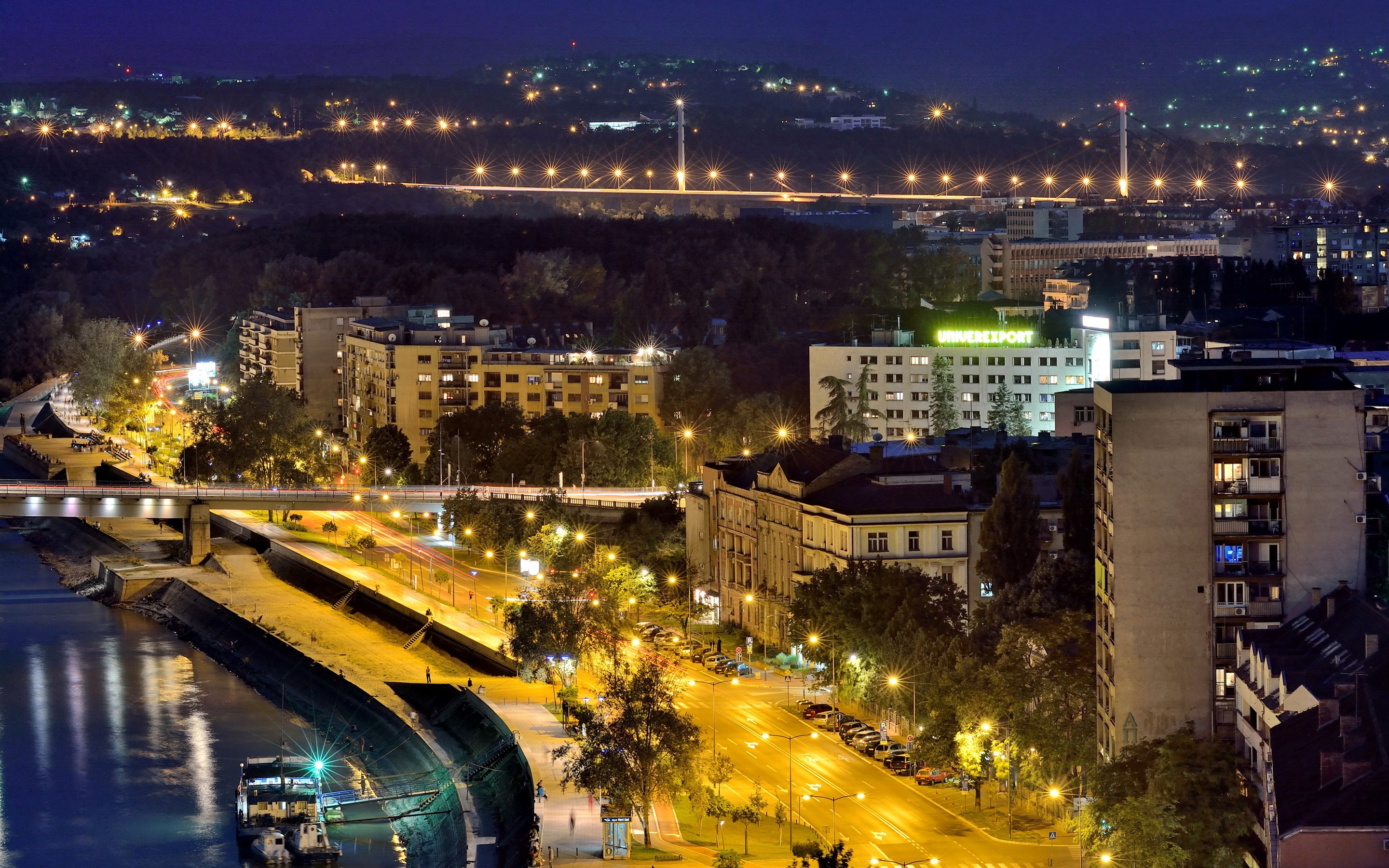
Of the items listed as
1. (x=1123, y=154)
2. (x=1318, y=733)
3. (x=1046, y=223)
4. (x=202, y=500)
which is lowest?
(x=1318, y=733)

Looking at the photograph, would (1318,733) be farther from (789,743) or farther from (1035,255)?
(1035,255)

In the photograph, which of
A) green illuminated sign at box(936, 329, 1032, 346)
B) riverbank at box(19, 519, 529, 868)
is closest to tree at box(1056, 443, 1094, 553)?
riverbank at box(19, 519, 529, 868)

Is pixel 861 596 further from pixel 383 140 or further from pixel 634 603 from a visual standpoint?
pixel 383 140

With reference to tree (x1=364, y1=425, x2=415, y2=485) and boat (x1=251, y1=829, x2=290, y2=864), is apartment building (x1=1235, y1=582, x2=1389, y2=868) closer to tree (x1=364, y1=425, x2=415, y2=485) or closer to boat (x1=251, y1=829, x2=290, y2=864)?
boat (x1=251, y1=829, x2=290, y2=864)

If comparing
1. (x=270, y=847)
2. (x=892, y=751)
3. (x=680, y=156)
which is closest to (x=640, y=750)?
(x=892, y=751)

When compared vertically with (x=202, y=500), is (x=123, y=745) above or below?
below

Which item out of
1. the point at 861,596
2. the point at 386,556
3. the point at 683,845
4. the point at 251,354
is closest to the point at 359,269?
the point at 251,354
